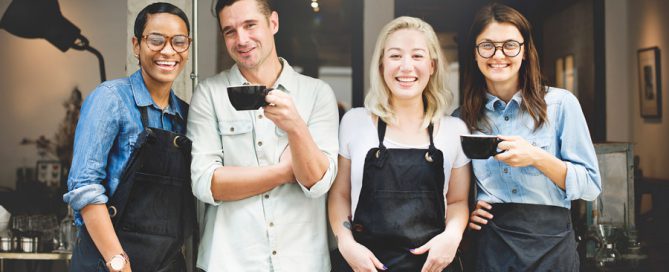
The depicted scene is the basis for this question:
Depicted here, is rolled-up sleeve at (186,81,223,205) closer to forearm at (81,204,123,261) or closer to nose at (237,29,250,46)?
nose at (237,29,250,46)

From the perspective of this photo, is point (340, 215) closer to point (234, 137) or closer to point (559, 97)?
point (234, 137)

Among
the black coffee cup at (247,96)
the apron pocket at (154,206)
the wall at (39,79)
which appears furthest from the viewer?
the wall at (39,79)

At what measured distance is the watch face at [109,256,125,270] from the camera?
1962 mm

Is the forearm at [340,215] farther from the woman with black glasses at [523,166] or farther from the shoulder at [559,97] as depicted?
the shoulder at [559,97]

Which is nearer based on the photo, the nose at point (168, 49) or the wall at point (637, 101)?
the nose at point (168, 49)

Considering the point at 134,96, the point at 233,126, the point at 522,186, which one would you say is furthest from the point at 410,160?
the point at 134,96

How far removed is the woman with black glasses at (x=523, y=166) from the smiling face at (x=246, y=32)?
0.90 metres

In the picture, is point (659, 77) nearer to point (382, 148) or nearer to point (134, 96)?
point (382, 148)

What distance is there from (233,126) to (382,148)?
60cm

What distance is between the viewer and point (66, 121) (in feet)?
16.1

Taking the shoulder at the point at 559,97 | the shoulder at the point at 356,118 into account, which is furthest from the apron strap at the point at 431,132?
the shoulder at the point at 559,97

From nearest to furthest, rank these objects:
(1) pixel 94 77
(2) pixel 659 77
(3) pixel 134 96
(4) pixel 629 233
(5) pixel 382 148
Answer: (3) pixel 134 96 < (5) pixel 382 148 < (4) pixel 629 233 < (2) pixel 659 77 < (1) pixel 94 77

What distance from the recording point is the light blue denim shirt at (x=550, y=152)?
89.0 inches

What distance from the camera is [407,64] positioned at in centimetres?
229
